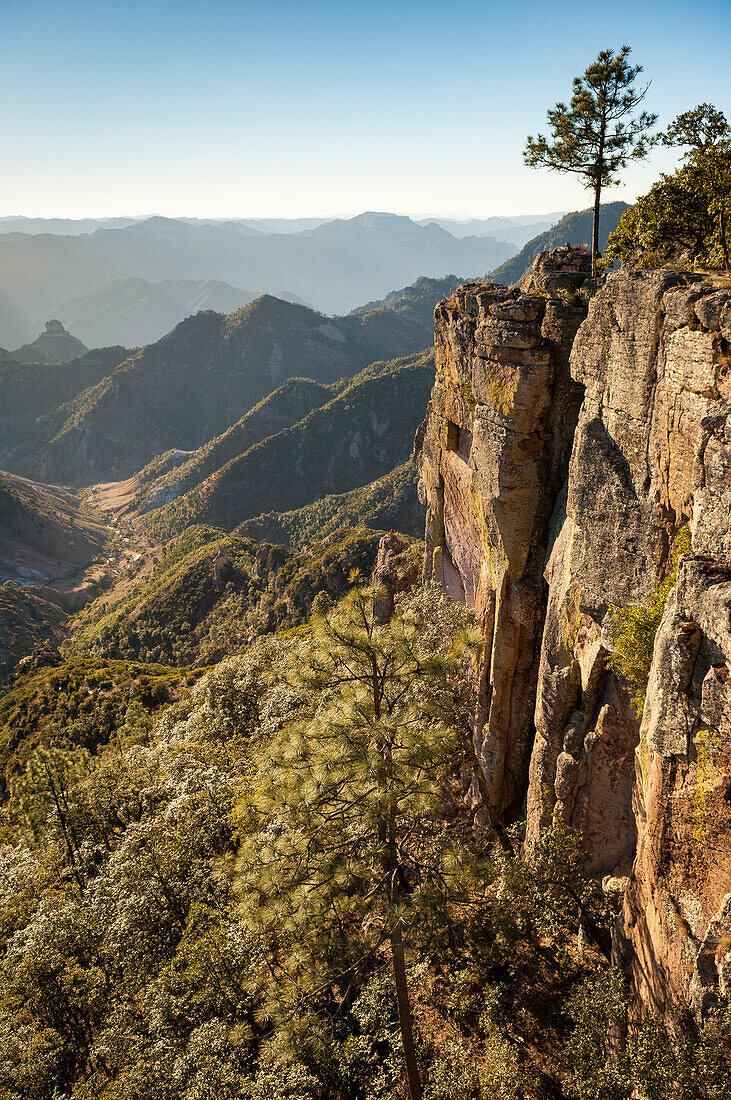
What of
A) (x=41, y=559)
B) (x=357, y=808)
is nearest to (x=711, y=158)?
(x=357, y=808)

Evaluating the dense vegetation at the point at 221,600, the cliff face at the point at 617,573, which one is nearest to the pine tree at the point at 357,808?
the cliff face at the point at 617,573

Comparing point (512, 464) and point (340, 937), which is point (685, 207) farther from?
point (340, 937)

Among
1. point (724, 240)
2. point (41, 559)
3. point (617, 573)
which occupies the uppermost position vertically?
point (724, 240)

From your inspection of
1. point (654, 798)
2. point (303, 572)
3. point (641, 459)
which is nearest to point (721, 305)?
point (641, 459)

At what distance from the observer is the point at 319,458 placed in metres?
184

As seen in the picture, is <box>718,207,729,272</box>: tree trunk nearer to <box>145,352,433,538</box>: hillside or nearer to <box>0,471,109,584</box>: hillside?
<box>145,352,433,538</box>: hillside

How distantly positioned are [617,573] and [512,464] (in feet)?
18.7

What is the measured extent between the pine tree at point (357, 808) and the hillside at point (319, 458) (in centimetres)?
15435

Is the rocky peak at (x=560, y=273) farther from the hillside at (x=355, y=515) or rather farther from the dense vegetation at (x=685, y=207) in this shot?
the hillside at (x=355, y=515)

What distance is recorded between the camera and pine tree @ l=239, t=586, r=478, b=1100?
40.1 feet

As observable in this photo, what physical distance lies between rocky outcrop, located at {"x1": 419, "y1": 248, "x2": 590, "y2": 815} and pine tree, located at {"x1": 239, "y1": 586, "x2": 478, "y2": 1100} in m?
6.38

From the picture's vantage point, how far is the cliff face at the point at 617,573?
971cm

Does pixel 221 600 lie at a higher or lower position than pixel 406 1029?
lower

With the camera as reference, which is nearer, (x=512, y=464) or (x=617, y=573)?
(x=617, y=573)
